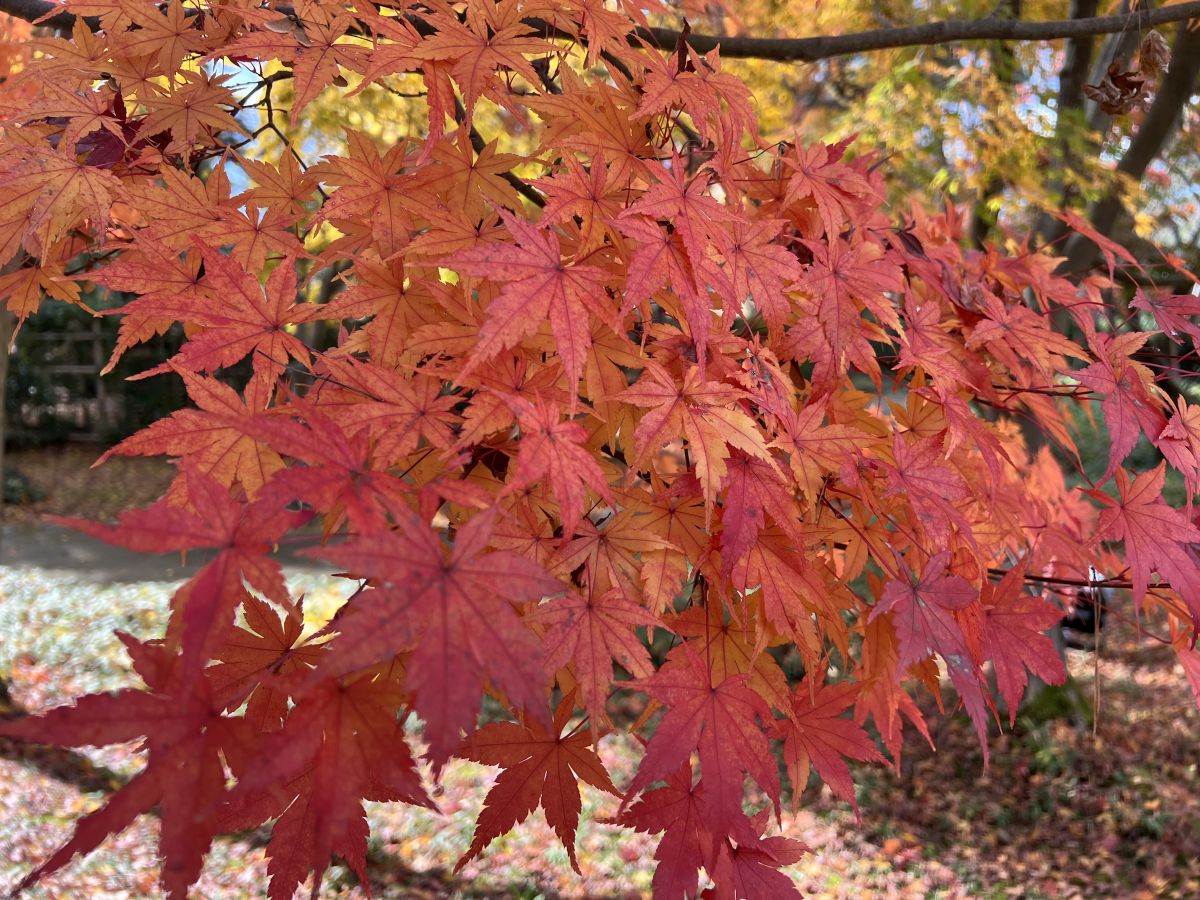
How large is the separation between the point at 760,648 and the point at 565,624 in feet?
0.91

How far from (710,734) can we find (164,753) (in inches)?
24.1

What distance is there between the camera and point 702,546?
116 cm

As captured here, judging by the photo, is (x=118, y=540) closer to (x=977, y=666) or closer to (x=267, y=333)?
(x=267, y=333)

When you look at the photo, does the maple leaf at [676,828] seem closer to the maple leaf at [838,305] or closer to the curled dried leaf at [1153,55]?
the maple leaf at [838,305]

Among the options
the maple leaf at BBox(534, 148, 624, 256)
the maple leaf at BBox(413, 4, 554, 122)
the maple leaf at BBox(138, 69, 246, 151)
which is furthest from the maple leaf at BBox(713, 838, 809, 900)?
the maple leaf at BBox(138, 69, 246, 151)

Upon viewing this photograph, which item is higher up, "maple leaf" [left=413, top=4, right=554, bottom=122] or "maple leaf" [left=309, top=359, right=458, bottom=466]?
"maple leaf" [left=413, top=4, right=554, bottom=122]

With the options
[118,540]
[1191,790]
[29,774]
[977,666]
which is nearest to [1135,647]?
[1191,790]

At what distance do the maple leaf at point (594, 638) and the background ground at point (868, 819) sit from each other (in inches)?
104

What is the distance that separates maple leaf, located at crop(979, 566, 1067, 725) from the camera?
4.05ft

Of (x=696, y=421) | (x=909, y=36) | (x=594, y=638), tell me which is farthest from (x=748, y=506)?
(x=909, y=36)

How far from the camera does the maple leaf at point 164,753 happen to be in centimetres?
68

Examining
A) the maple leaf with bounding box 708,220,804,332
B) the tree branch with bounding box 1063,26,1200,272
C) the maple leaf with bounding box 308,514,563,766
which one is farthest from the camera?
the tree branch with bounding box 1063,26,1200,272

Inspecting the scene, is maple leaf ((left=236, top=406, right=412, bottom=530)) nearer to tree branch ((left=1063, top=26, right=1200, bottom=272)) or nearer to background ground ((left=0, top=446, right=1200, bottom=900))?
background ground ((left=0, top=446, right=1200, bottom=900))

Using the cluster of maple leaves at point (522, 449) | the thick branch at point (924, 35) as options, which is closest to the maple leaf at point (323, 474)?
the cluster of maple leaves at point (522, 449)
